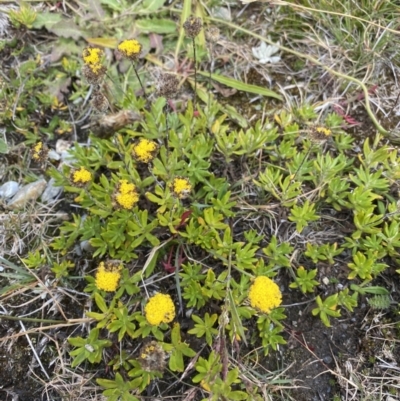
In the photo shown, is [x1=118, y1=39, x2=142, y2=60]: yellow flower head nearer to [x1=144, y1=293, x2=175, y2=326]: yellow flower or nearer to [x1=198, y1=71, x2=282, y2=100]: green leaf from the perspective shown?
[x1=198, y1=71, x2=282, y2=100]: green leaf

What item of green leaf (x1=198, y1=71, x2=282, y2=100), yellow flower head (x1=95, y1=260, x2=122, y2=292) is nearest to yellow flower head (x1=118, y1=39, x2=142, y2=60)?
green leaf (x1=198, y1=71, x2=282, y2=100)

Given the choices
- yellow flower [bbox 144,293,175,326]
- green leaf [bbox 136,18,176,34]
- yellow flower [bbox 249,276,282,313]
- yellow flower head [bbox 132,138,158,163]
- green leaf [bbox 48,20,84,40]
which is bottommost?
yellow flower [bbox 144,293,175,326]

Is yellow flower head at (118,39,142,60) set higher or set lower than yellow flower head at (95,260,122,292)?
higher

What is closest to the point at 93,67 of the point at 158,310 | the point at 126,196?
the point at 126,196

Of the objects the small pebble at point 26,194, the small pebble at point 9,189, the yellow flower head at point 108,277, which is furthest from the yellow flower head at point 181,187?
the small pebble at point 9,189

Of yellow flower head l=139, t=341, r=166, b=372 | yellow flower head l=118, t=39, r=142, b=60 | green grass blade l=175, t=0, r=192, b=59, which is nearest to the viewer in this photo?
yellow flower head l=139, t=341, r=166, b=372
